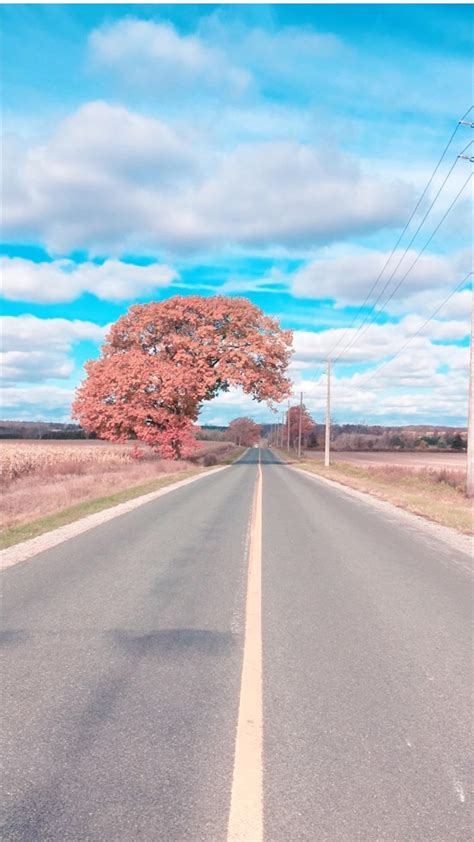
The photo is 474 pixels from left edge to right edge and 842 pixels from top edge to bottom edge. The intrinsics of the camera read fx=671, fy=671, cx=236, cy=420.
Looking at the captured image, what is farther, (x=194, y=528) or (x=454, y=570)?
(x=194, y=528)

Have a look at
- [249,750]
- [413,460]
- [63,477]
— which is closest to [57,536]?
[249,750]

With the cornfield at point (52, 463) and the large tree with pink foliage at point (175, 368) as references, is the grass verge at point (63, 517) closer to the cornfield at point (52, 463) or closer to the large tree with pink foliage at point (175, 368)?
the cornfield at point (52, 463)

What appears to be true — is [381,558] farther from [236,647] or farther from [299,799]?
[299,799]

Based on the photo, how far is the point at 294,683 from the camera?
4.63m

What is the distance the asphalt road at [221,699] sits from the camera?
3012mm

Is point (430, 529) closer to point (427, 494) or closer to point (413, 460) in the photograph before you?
point (427, 494)

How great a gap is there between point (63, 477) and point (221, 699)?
25488 millimetres

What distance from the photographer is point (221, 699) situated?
432 cm

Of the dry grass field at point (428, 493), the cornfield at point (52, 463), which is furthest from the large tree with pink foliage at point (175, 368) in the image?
Result: the dry grass field at point (428, 493)

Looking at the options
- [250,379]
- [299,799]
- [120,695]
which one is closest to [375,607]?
[120,695]

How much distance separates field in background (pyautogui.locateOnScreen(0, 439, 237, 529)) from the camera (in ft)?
55.2

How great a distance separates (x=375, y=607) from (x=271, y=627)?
1.42 meters

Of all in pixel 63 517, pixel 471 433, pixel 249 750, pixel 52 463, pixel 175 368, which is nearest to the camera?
pixel 249 750

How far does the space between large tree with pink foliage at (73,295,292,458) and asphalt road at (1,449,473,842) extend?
32.7 m
